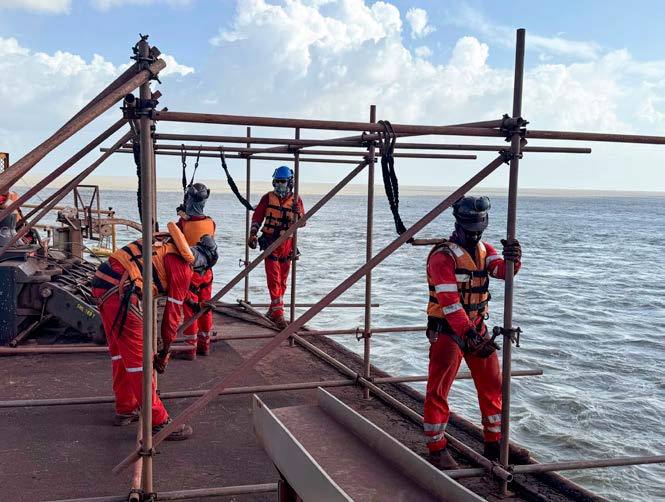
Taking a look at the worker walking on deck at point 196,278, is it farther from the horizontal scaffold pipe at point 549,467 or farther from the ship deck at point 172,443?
the horizontal scaffold pipe at point 549,467

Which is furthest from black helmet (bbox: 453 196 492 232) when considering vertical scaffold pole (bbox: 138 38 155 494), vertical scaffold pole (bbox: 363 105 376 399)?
vertical scaffold pole (bbox: 138 38 155 494)

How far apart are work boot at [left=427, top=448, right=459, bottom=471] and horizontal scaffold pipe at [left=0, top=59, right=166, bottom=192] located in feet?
10.3

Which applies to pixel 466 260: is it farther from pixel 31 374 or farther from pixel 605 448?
pixel 605 448

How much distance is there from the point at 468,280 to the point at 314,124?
1.68m

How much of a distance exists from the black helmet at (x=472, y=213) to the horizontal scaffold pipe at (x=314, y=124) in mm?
602

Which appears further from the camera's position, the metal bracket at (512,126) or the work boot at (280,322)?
the work boot at (280,322)

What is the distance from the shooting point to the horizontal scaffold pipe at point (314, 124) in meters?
3.69

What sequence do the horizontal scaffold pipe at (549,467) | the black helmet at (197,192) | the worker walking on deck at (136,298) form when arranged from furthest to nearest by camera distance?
the black helmet at (197,192)
the worker walking on deck at (136,298)
the horizontal scaffold pipe at (549,467)

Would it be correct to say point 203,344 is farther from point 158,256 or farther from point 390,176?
point 390,176

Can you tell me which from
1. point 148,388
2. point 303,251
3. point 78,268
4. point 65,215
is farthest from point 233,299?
point 303,251

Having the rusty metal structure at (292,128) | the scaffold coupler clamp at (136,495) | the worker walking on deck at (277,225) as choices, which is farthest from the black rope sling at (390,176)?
the worker walking on deck at (277,225)

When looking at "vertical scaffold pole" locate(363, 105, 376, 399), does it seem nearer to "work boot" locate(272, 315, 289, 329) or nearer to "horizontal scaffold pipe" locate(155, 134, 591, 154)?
"horizontal scaffold pipe" locate(155, 134, 591, 154)

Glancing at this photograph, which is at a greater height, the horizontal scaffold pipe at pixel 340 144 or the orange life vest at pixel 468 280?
the horizontal scaffold pipe at pixel 340 144

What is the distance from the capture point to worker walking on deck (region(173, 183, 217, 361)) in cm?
652
